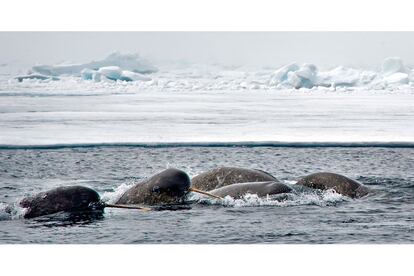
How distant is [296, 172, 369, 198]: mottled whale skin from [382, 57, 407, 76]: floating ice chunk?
118 cm

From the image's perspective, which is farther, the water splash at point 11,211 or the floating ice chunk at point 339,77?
the floating ice chunk at point 339,77

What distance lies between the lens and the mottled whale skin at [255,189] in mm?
11164

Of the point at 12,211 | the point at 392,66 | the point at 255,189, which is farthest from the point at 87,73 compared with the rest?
the point at 392,66

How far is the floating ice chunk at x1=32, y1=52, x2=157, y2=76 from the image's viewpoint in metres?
11.1

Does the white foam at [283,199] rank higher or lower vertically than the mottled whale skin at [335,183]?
lower

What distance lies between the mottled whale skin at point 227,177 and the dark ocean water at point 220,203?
0.26 ft

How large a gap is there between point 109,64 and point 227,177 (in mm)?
1691

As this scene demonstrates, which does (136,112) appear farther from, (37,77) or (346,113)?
(346,113)

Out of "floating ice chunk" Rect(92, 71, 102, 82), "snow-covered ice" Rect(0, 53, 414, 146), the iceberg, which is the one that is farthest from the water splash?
the iceberg

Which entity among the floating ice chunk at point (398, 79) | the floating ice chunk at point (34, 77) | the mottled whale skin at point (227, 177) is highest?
the floating ice chunk at point (398, 79)

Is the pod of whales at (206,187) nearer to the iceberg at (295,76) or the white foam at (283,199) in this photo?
the white foam at (283,199)

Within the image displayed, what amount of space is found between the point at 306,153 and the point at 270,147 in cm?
39

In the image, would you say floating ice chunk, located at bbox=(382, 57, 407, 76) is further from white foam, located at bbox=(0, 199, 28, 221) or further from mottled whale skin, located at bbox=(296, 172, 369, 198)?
white foam, located at bbox=(0, 199, 28, 221)
